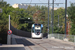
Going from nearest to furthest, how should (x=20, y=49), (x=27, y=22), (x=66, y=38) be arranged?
(x=20, y=49)
(x=66, y=38)
(x=27, y=22)

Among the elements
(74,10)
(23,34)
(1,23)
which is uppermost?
(74,10)

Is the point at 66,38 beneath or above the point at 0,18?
beneath

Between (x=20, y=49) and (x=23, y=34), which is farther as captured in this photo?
(x=23, y=34)

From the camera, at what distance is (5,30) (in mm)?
28203

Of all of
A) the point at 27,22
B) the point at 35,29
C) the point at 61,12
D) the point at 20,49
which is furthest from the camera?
the point at 61,12

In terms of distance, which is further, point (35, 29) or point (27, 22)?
point (27, 22)

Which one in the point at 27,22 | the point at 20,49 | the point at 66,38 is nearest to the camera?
the point at 20,49

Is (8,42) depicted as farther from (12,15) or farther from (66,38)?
(12,15)

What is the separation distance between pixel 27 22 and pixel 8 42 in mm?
56375

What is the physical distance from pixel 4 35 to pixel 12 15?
50.8m

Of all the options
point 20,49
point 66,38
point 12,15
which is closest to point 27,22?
point 12,15

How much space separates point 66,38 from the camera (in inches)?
1419

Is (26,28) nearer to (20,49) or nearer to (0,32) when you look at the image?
(0,32)

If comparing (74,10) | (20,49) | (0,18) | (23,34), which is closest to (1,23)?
(0,18)
